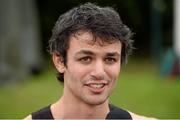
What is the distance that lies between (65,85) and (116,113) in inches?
12.6

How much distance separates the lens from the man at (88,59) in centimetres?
365

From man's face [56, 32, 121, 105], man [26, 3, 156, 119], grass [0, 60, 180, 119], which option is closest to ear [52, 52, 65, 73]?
man [26, 3, 156, 119]

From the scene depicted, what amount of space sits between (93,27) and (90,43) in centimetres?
13

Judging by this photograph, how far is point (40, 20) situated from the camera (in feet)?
81.8

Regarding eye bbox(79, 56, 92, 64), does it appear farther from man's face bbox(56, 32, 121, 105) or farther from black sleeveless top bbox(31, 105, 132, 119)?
black sleeveless top bbox(31, 105, 132, 119)

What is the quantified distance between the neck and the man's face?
0.07 meters

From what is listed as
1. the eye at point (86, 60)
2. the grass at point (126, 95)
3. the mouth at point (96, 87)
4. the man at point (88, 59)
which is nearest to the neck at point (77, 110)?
the man at point (88, 59)

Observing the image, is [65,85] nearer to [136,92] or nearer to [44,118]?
[44,118]

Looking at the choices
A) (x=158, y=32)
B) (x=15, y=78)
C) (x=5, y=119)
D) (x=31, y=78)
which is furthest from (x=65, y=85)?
(x=158, y=32)

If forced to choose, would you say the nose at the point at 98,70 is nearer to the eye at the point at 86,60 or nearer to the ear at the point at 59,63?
the eye at the point at 86,60

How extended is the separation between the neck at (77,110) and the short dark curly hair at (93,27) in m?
0.16

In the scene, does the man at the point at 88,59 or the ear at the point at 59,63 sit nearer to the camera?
the man at the point at 88,59

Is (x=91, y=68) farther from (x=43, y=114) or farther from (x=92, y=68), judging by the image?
(x=43, y=114)

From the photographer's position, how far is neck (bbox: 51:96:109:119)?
3789mm
